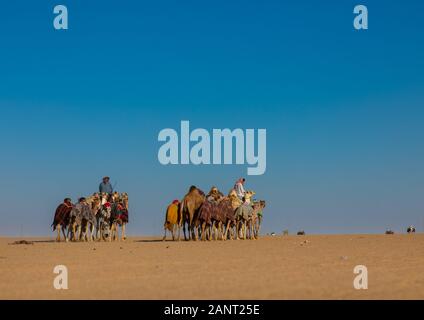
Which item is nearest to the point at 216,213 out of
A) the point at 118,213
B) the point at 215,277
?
the point at 118,213

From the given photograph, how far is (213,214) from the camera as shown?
110 feet

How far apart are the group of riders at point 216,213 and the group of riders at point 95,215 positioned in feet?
7.89

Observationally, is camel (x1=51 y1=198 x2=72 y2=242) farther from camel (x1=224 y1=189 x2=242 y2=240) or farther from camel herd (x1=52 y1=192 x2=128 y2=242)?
camel (x1=224 y1=189 x2=242 y2=240)

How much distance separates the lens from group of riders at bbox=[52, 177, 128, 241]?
33.2 metres

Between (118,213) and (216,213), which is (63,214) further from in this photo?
(216,213)

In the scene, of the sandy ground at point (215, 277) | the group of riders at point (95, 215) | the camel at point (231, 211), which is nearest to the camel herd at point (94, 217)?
the group of riders at point (95, 215)

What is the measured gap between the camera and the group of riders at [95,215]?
33156 mm

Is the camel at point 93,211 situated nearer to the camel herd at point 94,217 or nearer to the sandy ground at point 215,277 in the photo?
the camel herd at point 94,217

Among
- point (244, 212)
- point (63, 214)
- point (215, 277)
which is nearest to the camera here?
point (215, 277)

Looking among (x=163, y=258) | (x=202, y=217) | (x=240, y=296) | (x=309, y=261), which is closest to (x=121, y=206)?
(x=202, y=217)

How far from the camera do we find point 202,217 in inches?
1298

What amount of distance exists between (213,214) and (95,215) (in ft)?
18.5

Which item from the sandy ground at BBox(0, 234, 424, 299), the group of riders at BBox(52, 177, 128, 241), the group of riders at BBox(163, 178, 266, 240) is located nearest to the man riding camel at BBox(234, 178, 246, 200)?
the group of riders at BBox(163, 178, 266, 240)
